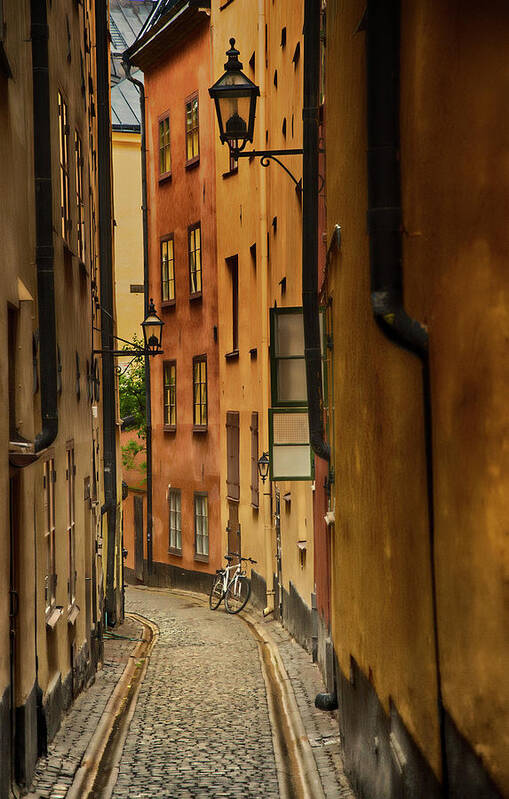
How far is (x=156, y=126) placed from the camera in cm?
2719

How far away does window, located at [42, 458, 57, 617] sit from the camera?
32.9 feet

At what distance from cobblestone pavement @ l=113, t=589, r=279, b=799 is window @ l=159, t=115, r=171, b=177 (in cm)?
1219

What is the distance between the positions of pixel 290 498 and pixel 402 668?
10179mm

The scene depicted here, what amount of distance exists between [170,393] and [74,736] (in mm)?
17038

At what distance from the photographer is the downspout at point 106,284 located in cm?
1678

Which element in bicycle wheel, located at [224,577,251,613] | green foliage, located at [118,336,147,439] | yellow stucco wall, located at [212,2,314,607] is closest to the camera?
yellow stucco wall, located at [212,2,314,607]

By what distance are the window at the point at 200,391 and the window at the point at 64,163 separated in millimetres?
12813

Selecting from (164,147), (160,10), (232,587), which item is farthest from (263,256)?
(160,10)

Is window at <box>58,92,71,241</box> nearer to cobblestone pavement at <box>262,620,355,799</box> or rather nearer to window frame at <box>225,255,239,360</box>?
cobblestone pavement at <box>262,620,355,799</box>

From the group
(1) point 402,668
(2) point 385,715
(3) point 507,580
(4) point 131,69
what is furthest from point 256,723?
(4) point 131,69

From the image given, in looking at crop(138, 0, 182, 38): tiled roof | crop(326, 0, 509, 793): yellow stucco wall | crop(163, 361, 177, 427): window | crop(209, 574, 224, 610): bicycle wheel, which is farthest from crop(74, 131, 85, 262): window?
crop(138, 0, 182, 38): tiled roof

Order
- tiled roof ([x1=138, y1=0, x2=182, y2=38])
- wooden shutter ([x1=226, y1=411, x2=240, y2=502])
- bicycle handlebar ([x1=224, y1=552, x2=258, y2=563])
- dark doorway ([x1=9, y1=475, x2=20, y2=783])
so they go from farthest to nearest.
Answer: tiled roof ([x1=138, y1=0, x2=182, y2=38])
wooden shutter ([x1=226, y1=411, x2=240, y2=502])
bicycle handlebar ([x1=224, y1=552, x2=258, y2=563])
dark doorway ([x1=9, y1=475, x2=20, y2=783])

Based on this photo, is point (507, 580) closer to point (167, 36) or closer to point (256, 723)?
point (256, 723)

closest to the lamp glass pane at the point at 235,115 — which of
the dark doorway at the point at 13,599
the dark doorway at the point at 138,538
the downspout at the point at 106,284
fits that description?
the dark doorway at the point at 13,599
